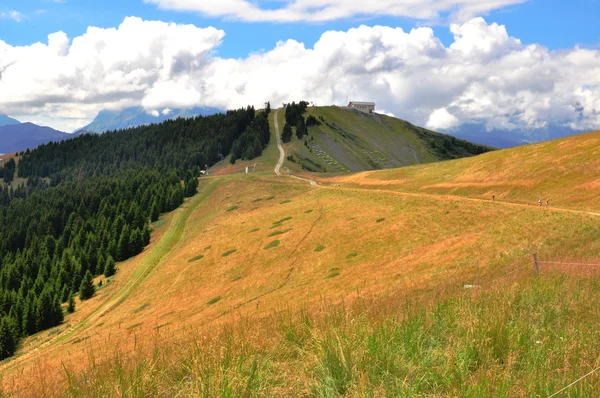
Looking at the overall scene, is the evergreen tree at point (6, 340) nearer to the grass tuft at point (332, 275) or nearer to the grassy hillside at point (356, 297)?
the grassy hillside at point (356, 297)

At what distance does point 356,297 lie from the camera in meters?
20.0

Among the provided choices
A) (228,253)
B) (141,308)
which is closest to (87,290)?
(141,308)

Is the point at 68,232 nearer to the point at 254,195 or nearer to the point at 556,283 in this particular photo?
the point at 254,195

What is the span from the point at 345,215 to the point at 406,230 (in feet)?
59.3

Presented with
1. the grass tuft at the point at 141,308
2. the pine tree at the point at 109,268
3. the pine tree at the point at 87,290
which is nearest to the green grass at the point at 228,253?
the grass tuft at the point at 141,308

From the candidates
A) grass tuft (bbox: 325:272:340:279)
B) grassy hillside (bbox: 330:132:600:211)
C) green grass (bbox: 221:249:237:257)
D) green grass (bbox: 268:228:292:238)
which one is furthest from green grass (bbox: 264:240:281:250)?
grassy hillside (bbox: 330:132:600:211)

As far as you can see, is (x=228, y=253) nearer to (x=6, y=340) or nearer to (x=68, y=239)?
(x=6, y=340)

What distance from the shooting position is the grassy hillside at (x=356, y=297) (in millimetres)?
5824

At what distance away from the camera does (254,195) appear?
114m

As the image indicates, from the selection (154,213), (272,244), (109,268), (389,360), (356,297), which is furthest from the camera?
(154,213)

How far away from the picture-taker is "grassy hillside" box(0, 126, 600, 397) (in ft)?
19.1

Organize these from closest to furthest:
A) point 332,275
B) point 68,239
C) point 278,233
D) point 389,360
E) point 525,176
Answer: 1. point 389,360
2. point 332,275
3. point 278,233
4. point 525,176
5. point 68,239

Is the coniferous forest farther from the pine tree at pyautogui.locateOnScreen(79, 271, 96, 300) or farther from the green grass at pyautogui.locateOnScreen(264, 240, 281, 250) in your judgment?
the green grass at pyautogui.locateOnScreen(264, 240, 281, 250)

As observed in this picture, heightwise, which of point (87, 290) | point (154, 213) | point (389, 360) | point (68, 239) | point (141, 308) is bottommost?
point (68, 239)
